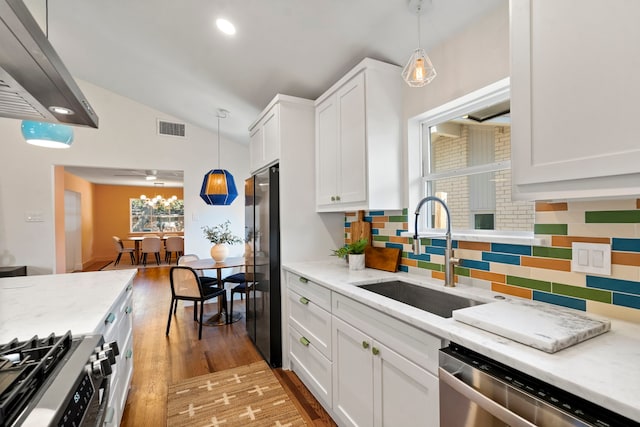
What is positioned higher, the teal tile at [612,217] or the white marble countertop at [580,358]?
the teal tile at [612,217]

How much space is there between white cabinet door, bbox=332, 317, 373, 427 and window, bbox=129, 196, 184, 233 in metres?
10.1

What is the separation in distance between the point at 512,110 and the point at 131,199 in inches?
446

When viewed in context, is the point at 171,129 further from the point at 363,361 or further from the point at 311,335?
the point at 363,361

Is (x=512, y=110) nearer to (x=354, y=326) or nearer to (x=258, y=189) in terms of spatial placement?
(x=354, y=326)

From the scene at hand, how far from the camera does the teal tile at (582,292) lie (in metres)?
1.18

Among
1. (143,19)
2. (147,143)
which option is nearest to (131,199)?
(147,143)

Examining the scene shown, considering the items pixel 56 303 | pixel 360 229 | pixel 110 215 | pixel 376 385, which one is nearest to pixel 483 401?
pixel 376 385

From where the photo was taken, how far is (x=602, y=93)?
0.87 meters

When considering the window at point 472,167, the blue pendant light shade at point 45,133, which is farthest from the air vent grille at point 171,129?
the window at point 472,167

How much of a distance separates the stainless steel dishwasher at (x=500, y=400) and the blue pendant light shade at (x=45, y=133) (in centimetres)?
262

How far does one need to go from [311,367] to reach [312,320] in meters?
0.34

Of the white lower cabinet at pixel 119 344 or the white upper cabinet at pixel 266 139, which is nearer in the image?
the white lower cabinet at pixel 119 344

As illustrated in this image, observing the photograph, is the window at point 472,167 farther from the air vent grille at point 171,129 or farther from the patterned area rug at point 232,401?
the air vent grille at point 171,129

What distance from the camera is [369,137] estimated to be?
2023 mm
